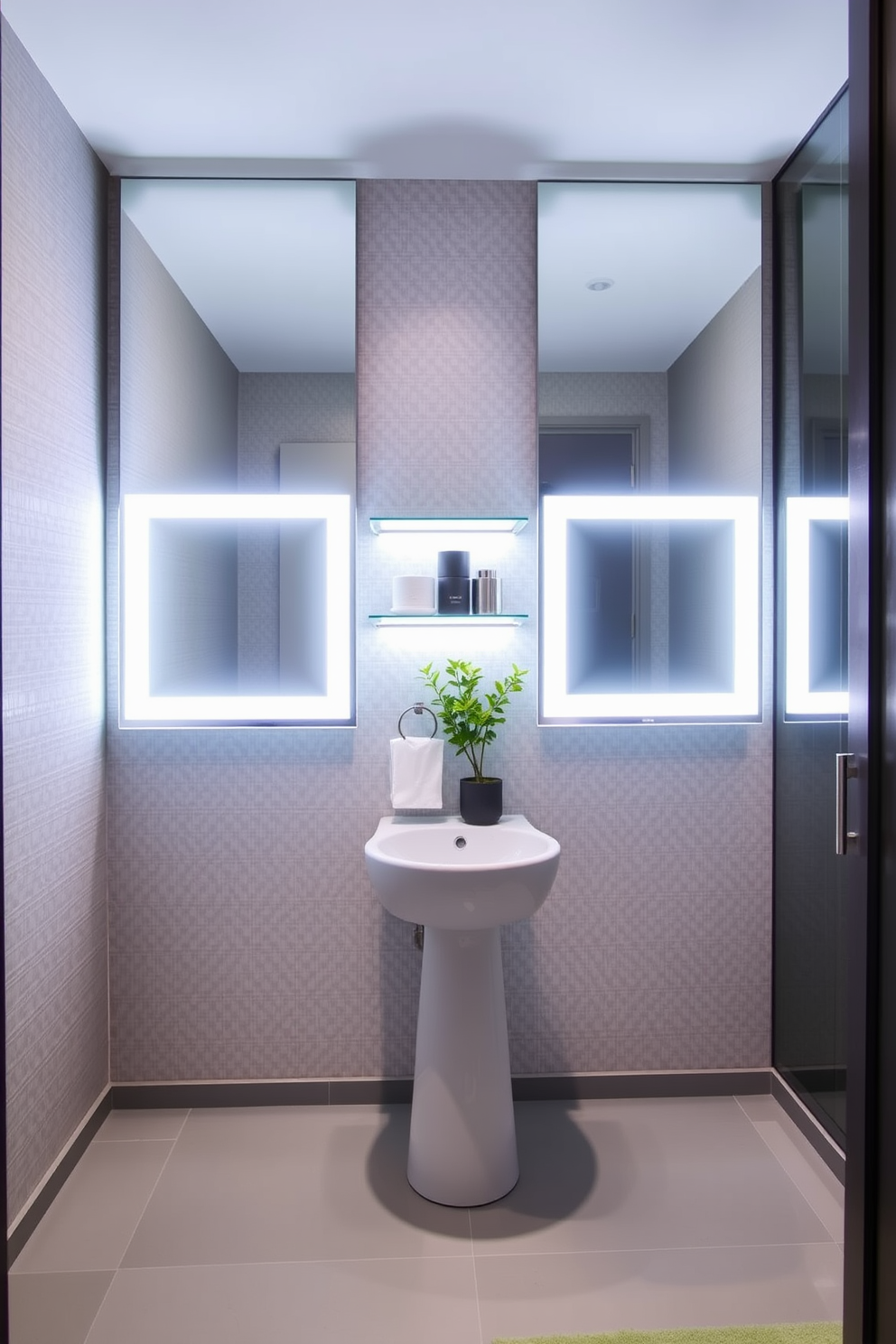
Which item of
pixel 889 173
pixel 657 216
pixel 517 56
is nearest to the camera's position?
pixel 889 173

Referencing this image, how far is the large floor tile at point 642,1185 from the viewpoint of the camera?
Answer: 1887mm

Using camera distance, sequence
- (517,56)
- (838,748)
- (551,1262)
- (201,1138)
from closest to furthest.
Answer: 1. (551,1262)
2. (517,56)
3. (838,748)
4. (201,1138)

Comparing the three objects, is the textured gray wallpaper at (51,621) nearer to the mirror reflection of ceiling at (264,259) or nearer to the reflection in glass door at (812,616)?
the mirror reflection of ceiling at (264,259)

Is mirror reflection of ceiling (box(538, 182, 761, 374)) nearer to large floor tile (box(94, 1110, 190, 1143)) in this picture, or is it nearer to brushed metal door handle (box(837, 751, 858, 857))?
brushed metal door handle (box(837, 751, 858, 857))

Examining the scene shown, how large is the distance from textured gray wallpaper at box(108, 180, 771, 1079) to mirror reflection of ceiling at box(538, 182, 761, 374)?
0.26ft

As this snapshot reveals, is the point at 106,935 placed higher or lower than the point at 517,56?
lower

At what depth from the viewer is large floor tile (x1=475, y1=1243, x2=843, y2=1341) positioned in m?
1.65

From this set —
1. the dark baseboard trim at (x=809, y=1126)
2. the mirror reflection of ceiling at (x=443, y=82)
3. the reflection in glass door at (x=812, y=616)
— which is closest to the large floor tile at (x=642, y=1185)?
the dark baseboard trim at (x=809, y=1126)

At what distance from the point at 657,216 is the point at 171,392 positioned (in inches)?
55.8

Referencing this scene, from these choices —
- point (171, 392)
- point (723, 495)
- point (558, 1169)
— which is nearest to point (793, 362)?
point (723, 495)

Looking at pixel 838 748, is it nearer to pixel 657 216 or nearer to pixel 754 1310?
pixel 754 1310

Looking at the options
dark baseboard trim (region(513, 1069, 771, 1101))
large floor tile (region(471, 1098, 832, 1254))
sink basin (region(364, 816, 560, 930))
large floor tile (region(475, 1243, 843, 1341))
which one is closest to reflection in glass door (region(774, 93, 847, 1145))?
dark baseboard trim (region(513, 1069, 771, 1101))

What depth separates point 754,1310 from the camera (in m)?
1.68

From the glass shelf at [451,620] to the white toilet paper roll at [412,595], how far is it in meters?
0.02
